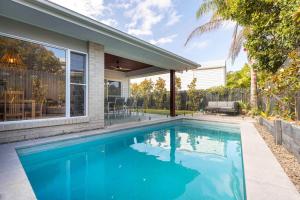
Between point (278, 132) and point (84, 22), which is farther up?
point (84, 22)

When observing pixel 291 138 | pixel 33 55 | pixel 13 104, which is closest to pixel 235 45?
pixel 291 138

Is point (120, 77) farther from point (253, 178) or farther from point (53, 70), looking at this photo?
point (253, 178)

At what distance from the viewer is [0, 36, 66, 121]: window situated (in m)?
5.88

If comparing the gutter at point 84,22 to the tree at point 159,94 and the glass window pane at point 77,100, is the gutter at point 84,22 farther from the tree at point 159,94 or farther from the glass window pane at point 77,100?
the tree at point 159,94

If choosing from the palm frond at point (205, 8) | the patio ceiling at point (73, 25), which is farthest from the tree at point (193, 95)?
the patio ceiling at point (73, 25)

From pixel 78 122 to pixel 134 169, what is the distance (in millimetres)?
3464

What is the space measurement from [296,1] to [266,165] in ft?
11.3

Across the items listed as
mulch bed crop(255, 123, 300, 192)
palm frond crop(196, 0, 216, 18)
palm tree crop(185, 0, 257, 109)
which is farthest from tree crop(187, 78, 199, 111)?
mulch bed crop(255, 123, 300, 192)

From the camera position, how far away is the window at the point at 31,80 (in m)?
5.88

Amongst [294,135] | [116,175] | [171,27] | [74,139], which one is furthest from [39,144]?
[171,27]

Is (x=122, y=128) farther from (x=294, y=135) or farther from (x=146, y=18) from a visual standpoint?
(x=146, y=18)

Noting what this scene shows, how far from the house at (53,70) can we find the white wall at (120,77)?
21.7 ft

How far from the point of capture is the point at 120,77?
49.6 feet

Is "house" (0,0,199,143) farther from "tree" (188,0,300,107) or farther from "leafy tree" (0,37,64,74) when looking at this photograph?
"tree" (188,0,300,107)
